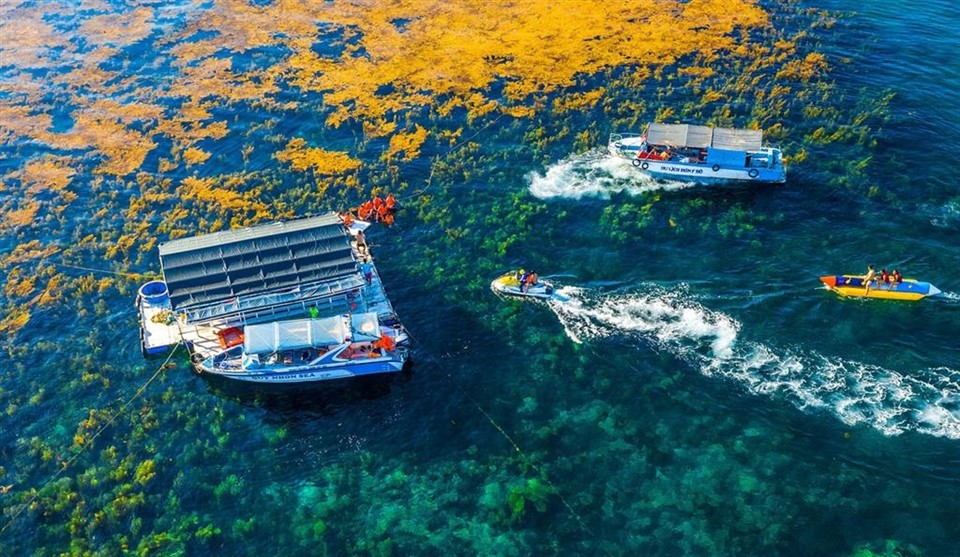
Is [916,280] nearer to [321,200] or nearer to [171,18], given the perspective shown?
[321,200]

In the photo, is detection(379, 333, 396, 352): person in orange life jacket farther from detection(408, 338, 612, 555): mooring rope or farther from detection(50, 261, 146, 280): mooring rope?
detection(50, 261, 146, 280): mooring rope

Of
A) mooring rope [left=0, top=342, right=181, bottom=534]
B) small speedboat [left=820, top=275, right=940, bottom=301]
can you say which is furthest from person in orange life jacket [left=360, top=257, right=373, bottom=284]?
small speedboat [left=820, top=275, right=940, bottom=301]

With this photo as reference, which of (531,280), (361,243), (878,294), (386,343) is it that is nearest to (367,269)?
(361,243)

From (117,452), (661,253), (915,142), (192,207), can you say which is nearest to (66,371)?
(117,452)

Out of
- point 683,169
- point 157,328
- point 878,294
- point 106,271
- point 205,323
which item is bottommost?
point 157,328

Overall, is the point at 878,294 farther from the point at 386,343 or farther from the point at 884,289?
the point at 386,343

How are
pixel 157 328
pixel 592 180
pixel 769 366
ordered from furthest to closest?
pixel 592 180 → pixel 157 328 → pixel 769 366

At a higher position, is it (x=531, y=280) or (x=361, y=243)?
(x=361, y=243)
